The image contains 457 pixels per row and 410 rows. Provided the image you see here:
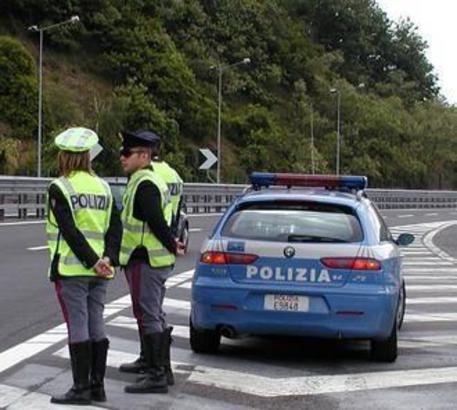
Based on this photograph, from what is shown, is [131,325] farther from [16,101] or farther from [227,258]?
[16,101]

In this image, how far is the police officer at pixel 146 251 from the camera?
24.0 ft

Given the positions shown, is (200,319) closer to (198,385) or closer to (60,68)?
(198,385)

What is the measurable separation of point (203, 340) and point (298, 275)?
43.9 inches

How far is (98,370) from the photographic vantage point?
7.03 m

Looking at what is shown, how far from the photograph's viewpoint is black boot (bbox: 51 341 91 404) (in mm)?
6840

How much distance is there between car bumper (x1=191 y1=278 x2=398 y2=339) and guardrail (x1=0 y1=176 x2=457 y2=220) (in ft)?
9.88

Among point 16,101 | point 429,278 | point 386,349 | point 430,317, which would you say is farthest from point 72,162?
point 16,101

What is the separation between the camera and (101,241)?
6.86 m

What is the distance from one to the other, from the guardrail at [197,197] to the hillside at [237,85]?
259 inches

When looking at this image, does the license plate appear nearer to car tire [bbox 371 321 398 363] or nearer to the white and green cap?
car tire [bbox 371 321 398 363]

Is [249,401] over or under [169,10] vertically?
under

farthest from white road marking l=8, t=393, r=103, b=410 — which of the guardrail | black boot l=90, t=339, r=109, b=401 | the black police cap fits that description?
the guardrail

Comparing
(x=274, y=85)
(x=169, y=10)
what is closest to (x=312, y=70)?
(x=274, y=85)

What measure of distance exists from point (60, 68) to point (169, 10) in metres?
10.3
